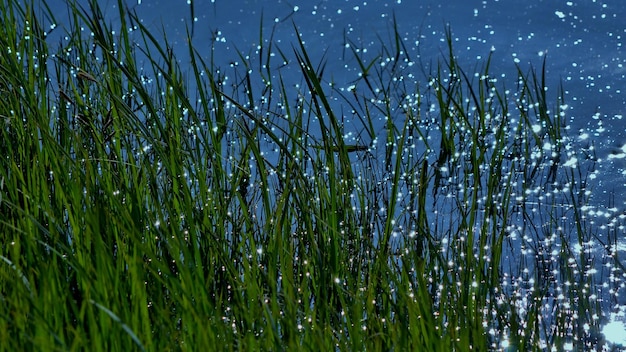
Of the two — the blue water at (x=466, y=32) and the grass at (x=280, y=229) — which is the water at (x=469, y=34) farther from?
the grass at (x=280, y=229)

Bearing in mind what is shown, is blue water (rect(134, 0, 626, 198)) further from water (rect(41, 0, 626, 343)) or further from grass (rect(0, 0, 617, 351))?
grass (rect(0, 0, 617, 351))

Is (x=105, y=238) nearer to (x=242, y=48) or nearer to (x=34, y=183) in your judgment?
(x=34, y=183)

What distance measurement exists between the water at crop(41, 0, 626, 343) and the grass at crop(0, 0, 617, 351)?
0.59ft

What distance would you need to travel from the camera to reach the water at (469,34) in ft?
11.1

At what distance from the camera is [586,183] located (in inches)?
110

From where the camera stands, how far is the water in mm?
3393

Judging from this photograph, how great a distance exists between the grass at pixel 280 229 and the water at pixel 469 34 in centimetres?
18

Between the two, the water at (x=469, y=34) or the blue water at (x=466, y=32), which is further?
the blue water at (x=466, y=32)

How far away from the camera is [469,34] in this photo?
13.1ft

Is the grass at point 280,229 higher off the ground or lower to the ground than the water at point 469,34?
lower

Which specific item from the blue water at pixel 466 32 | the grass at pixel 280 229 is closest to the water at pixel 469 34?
the blue water at pixel 466 32

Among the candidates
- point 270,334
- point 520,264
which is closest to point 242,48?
point 520,264

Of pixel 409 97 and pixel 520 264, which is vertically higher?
pixel 409 97

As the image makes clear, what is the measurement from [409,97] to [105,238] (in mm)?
1628
